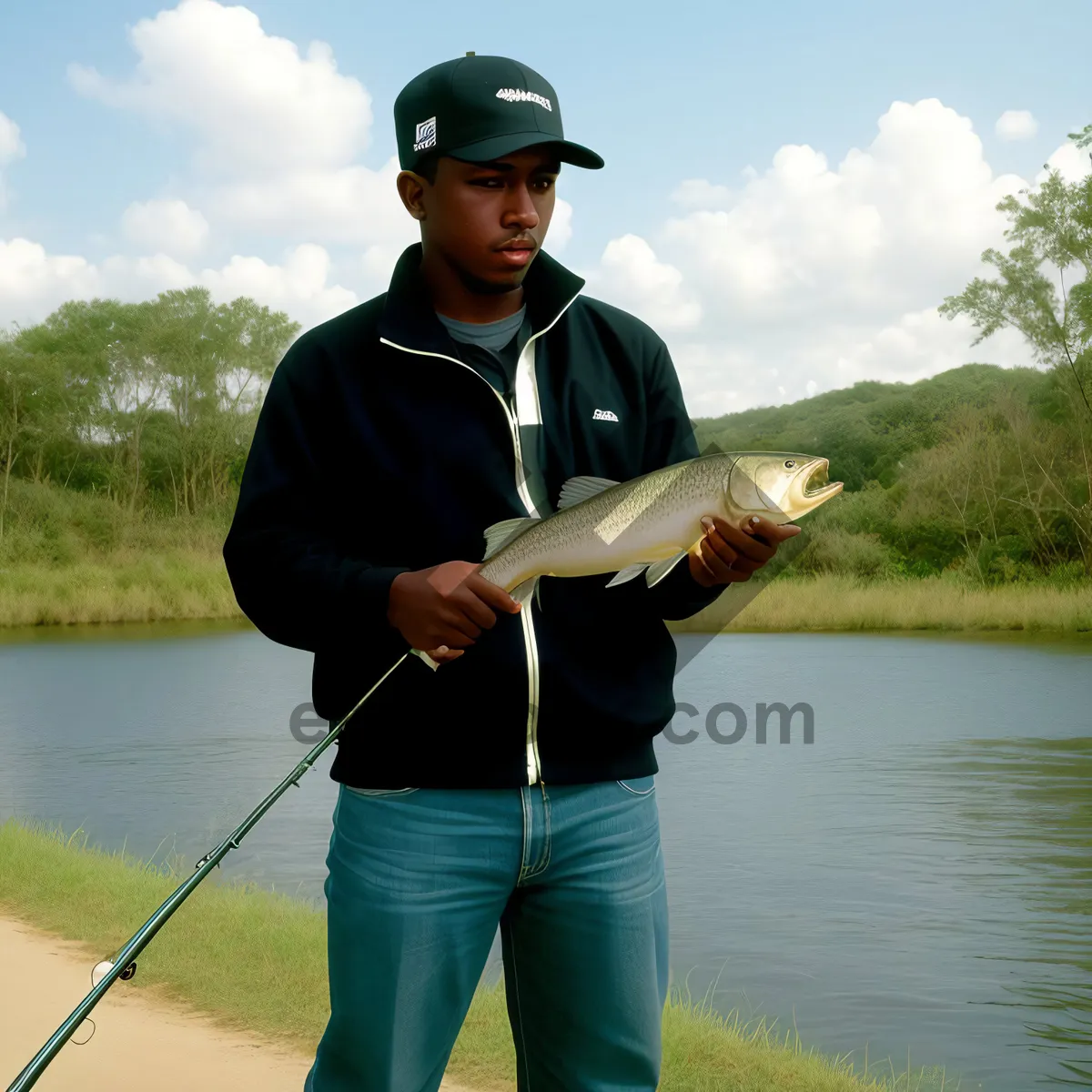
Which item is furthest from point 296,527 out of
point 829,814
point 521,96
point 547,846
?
point 829,814

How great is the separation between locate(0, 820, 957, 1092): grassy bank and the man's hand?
2.90 metres

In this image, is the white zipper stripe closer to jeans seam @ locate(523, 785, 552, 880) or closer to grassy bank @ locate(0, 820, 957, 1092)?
jeans seam @ locate(523, 785, 552, 880)

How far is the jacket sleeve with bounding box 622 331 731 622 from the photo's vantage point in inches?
93.1

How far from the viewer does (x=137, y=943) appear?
7.52ft

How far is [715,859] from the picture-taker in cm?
1373

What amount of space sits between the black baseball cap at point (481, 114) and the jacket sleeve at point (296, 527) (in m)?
0.45

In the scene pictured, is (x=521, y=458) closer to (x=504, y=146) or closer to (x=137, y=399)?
(x=504, y=146)

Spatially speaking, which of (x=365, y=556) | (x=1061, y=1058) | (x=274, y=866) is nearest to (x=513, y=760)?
(x=365, y=556)

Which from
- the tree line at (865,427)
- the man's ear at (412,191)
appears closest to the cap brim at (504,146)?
the man's ear at (412,191)

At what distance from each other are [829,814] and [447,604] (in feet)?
50.6

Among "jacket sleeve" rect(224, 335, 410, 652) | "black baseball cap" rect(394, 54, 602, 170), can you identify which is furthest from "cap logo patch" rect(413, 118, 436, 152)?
"jacket sleeve" rect(224, 335, 410, 652)

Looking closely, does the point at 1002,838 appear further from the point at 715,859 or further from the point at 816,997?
the point at 816,997

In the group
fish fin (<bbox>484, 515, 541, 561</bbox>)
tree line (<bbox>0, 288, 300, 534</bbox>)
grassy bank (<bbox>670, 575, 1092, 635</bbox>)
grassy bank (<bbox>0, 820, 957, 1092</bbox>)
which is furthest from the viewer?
tree line (<bbox>0, 288, 300, 534</bbox>)

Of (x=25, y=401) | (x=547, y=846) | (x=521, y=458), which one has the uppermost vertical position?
(x=25, y=401)
